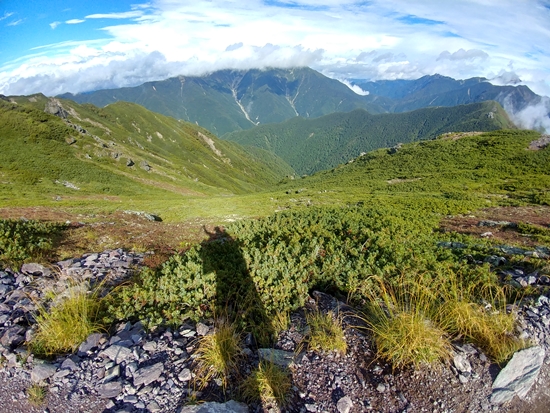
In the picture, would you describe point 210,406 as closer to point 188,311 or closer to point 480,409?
point 188,311

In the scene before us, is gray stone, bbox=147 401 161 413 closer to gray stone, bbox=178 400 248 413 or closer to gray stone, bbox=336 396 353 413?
gray stone, bbox=178 400 248 413

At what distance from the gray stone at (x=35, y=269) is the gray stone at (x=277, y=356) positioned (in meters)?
7.56

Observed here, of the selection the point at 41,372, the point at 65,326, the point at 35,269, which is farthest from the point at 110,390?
the point at 35,269

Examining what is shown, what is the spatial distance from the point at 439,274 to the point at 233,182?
533 ft

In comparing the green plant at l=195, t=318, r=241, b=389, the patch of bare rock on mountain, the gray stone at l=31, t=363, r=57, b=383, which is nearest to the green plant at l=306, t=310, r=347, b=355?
the patch of bare rock on mountain

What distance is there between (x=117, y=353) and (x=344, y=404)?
4.23 m

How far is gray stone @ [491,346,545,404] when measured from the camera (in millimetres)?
5344

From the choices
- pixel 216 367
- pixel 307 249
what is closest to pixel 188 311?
pixel 216 367

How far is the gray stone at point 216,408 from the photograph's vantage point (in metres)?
4.93

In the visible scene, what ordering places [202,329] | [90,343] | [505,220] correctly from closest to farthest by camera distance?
[90,343]
[202,329]
[505,220]

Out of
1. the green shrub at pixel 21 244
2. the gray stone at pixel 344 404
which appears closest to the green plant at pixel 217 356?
Answer: the gray stone at pixel 344 404

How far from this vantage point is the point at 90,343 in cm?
638

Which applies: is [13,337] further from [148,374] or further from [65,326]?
[148,374]

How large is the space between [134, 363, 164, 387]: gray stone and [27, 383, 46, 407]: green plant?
1.46m
